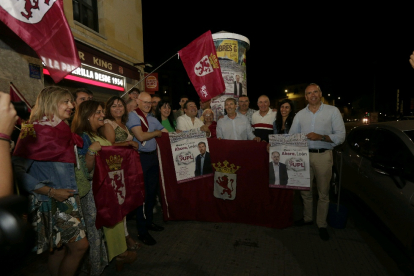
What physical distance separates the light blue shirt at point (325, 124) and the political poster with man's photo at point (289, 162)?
0.95 ft

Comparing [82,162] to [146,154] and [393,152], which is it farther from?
[393,152]

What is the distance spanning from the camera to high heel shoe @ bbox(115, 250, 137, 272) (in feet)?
9.42

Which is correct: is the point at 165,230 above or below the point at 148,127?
below

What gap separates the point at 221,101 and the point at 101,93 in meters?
5.62

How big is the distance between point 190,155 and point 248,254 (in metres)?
1.73

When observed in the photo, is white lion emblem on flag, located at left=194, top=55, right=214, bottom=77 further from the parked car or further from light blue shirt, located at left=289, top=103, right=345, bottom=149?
the parked car

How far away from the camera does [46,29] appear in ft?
10.3

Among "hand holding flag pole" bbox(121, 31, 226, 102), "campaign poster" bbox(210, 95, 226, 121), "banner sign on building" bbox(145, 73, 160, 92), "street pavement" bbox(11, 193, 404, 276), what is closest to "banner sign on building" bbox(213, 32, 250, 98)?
"campaign poster" bbox(210, 95, 226, 121)

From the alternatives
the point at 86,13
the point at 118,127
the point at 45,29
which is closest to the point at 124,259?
the point at 118,127

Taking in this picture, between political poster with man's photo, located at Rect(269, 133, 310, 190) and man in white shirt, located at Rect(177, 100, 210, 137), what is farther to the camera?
man in white shirt, located at Rect(177, 100, 210, 137)

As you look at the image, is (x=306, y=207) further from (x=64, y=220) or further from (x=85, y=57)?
(x=85, y=57)

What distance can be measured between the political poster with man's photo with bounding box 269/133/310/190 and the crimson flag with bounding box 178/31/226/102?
6.30 feet

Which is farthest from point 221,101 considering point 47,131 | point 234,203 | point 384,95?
point 384,95

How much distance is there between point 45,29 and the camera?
3146mm
